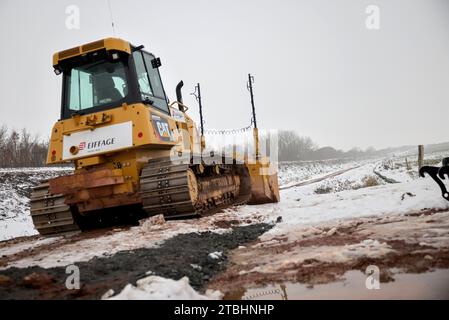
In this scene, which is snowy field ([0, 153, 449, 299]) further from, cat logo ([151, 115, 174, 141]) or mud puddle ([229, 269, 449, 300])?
cat logo ([151, 115, 174, 141])

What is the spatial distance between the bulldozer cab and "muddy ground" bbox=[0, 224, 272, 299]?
130 inches

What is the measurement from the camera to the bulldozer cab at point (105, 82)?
6.60 meters

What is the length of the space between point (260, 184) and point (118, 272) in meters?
7.10

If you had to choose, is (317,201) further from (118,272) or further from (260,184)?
(118,272)

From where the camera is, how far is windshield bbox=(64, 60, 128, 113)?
6.77 metres

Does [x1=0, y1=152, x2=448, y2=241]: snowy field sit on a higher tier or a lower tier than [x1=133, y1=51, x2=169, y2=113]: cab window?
lower

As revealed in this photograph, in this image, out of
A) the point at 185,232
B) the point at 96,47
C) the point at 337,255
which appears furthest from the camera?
the point at 96,47

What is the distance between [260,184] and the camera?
10.1 meters

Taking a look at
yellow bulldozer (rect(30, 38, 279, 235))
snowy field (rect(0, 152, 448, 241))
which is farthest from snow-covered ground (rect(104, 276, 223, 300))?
snowy field (rect(0, 152, 448, 241))

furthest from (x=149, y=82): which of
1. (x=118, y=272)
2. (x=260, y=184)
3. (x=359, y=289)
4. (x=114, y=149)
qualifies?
(x=359, y=289)

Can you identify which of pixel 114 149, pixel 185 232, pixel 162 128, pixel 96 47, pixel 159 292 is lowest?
pixel 185 232

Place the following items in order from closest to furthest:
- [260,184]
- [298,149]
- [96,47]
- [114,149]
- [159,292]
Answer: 1. [159,292]
2. [114,149]
3. [96,47]
4. [260,184]
5. [298,149]
